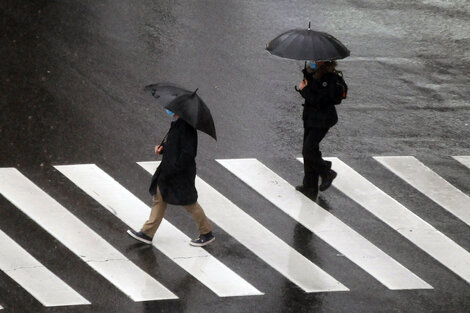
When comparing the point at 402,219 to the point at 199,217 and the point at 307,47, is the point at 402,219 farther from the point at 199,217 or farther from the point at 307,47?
the point at 199,217

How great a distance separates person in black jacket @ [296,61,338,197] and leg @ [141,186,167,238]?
2.30 m

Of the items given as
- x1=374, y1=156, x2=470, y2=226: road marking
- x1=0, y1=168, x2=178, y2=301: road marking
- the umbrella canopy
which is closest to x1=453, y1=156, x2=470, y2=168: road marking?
x1=374, y1=156, x2=470, y2=226: road marking

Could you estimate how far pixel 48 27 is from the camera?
17.0 meters

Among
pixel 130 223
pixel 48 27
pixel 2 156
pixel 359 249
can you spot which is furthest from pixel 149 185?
pixel 48 27

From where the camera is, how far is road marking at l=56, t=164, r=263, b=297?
11.5 m

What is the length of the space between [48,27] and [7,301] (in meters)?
7.26

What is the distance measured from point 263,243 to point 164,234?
1216 millimetres

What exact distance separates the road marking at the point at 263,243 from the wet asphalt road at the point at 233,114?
0.40 feet

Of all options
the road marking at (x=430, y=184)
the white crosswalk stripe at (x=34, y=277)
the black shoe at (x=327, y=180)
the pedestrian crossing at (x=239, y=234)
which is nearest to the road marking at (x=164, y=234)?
the pedestrian crossing at (x=239, y=234)

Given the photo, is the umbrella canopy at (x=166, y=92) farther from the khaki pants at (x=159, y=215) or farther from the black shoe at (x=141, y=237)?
the black shoe at (x=141, y=237)

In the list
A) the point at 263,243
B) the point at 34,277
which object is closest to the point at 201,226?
the point at 263,243

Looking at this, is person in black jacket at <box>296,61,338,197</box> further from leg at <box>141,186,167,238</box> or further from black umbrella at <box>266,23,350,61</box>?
leg at <box>141,186,167,238</box>

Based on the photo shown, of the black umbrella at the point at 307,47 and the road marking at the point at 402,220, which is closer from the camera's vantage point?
the road marking at the point at 402,220

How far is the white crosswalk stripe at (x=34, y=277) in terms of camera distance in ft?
35.8
